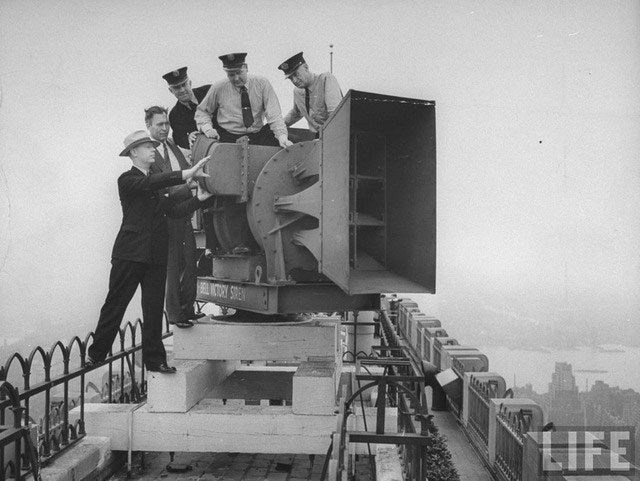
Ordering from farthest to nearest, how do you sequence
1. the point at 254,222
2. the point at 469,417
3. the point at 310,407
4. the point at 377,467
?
the point at 469,417 < the point at 254,222 < the point at 310,407 < the point at 377,467

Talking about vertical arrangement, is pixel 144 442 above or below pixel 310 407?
below

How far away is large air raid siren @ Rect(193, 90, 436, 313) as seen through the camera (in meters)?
4.48

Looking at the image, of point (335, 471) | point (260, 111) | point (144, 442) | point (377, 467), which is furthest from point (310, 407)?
point (260, 111)

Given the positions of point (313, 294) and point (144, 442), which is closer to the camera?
point (144, 442)

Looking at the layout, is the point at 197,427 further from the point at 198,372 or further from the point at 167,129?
the point at 167,129

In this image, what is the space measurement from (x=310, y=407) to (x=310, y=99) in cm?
328

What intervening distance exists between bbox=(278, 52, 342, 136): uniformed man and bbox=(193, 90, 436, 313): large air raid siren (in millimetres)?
966

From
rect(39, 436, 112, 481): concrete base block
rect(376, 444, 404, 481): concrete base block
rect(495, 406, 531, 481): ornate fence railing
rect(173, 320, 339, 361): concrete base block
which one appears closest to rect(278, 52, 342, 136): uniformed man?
rect(173, 320, 339, 361): concrete base block

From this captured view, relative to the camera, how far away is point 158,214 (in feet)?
17.1

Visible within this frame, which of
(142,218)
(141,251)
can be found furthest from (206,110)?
(141,251)

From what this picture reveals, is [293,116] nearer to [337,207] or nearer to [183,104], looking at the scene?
[183,104]

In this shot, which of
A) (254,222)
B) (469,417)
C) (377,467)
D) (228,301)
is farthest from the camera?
(469,417)

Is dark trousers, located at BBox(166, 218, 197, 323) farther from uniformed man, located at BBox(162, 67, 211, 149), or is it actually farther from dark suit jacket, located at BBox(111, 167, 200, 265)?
uniformed man, located at BBox(162, 67, 211, 149)

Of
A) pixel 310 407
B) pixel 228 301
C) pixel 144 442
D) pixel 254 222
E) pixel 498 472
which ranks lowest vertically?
pixel 498 472
